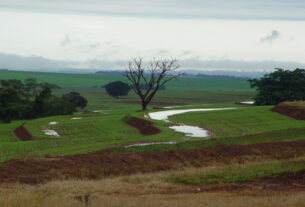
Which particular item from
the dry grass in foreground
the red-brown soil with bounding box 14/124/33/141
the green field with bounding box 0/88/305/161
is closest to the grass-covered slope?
the green field with bounding box 0/88/305/161

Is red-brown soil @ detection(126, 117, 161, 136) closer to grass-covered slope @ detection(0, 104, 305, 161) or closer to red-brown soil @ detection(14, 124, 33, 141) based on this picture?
grass-covered slope @ detection(0, 104, 305, 161)

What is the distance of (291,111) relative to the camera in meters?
55.6

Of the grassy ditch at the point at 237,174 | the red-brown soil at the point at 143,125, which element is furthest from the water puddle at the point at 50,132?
the grassy ditch at the point at 237,174

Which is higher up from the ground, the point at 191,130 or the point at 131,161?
the point at 131,161

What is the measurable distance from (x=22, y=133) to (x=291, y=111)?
31025 mm

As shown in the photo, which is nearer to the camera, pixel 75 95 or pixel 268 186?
pixel 268 186

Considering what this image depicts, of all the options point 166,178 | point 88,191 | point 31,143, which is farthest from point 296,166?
point 31,143

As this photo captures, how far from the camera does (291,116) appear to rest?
54.2m

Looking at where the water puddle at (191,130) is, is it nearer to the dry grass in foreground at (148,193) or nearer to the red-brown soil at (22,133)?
the red-brown soil at (22,133)

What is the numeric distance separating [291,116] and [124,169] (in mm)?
35711

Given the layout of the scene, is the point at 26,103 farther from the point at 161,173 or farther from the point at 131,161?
the point at 161,173

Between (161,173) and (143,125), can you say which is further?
(143,125)

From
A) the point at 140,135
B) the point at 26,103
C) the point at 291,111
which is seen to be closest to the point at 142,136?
the point at 140,135

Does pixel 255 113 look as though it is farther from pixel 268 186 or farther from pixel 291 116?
pixel 268 186
